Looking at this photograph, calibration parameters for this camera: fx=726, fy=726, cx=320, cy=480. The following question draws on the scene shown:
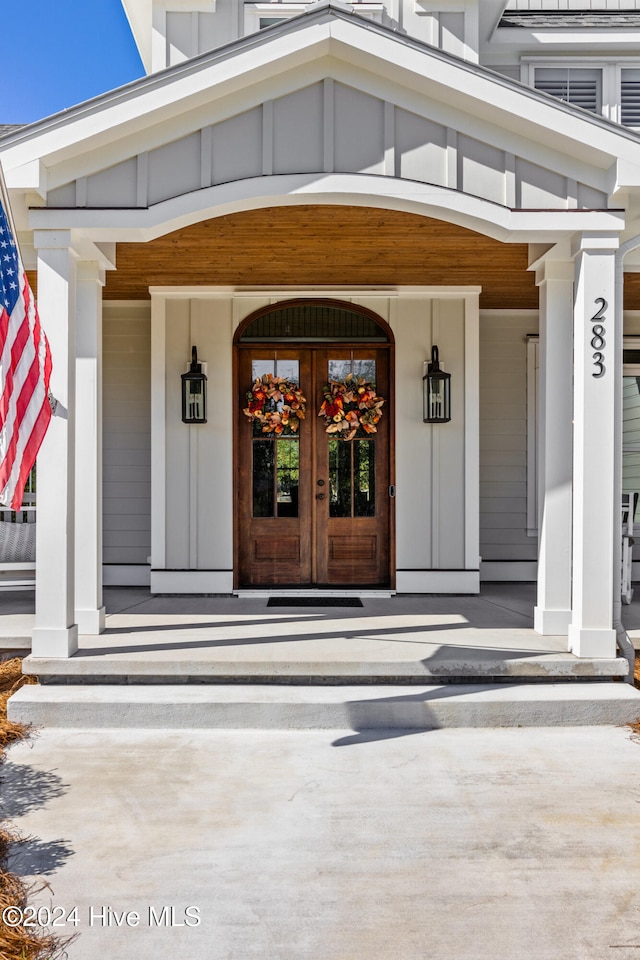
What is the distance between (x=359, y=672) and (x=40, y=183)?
319cm

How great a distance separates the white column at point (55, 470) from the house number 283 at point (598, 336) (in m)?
3.01

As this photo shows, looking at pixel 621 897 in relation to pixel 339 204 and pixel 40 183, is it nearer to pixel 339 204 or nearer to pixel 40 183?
pixel 339 204

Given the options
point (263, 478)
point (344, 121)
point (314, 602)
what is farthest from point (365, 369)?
point (344, 121)

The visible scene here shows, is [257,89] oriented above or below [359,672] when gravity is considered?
above

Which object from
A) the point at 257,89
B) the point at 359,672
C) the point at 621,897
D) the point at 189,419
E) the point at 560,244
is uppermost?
the point at 257,89

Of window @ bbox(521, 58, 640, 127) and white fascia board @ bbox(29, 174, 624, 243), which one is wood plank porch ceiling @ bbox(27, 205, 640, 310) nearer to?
white fascia board @ bbox(29, 174, 624, 243)

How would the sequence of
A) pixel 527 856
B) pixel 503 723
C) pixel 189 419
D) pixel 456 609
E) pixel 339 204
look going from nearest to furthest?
1. pixel 527 856
2. pixel 503 723
3. pixel 339 204
4. pixel 456 609
5. pixel 189 419

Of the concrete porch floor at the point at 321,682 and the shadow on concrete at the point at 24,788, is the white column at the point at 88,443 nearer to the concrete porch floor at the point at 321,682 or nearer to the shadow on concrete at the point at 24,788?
the concrete porch floor at the point at 321,682

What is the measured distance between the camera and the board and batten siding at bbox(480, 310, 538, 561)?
21.8ft

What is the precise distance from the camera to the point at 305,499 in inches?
247

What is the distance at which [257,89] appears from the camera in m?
3.97

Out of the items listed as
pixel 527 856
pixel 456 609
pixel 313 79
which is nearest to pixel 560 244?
pixel 313 79

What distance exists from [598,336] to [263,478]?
10.1 feet

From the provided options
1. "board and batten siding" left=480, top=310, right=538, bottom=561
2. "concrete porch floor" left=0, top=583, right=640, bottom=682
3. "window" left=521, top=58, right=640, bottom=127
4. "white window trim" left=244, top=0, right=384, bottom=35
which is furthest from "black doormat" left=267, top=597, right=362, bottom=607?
"window" left=521, top=58, right=640, bottom=127
